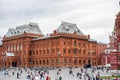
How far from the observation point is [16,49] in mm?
105812

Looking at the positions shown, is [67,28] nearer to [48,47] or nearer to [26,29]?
[48,47]

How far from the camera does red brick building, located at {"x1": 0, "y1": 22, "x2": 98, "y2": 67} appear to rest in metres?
88.7

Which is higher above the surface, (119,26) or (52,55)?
(119,26)

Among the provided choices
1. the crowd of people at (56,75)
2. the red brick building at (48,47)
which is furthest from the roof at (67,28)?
the crowd of people at (56,75)

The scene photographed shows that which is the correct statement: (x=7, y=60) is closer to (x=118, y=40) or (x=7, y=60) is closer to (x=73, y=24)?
(x=73, y=24)

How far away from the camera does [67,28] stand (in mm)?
92938

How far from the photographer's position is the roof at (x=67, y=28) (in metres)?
91.3

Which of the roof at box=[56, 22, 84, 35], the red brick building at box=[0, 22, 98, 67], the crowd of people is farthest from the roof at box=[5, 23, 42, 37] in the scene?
the crowd of people

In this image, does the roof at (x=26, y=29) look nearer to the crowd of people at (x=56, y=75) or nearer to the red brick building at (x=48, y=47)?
the red brick building at (x=48, y=47)

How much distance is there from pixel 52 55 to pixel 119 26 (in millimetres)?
33883

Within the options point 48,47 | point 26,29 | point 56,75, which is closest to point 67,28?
point 48,47

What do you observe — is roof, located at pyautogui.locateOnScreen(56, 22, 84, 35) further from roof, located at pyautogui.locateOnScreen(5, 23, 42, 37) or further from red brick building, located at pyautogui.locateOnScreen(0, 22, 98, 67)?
roof, located at pyautogui.locateOnScreen(5, 23, 42, 37)

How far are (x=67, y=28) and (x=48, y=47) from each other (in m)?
8.95

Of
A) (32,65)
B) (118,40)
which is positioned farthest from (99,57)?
(118,40)
